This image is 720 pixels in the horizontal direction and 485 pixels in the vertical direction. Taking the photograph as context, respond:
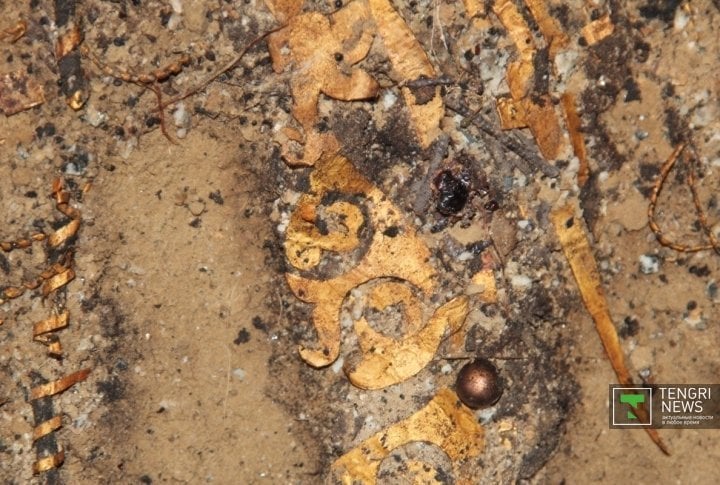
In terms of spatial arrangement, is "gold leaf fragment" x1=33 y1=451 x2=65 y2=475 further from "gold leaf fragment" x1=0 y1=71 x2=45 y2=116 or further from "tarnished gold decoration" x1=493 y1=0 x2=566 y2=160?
"tarnished gold decoration" x1=493 y1=0 x2=566 y2=160

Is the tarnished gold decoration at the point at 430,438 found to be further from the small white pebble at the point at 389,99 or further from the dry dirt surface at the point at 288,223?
the small white pebble at the point at 389,99

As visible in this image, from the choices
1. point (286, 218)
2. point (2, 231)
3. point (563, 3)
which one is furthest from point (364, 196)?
point (2, 231)

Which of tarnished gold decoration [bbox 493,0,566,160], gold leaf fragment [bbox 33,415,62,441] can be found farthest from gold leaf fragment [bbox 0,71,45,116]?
tarnished gold decoration [bbox 493,0,566,160]

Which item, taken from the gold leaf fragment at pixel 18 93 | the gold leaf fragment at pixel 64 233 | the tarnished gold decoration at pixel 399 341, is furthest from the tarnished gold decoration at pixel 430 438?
the gold leaf fragment at pixel 18 93

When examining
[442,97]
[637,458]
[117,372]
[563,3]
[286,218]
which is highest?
[563,3]

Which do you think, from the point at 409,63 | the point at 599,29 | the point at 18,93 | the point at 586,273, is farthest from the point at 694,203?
the point at 18,93

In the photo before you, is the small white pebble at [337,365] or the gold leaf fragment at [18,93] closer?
the gold leaf fragment at [18,93]

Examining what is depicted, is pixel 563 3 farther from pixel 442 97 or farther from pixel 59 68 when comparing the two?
pixel 59 68
